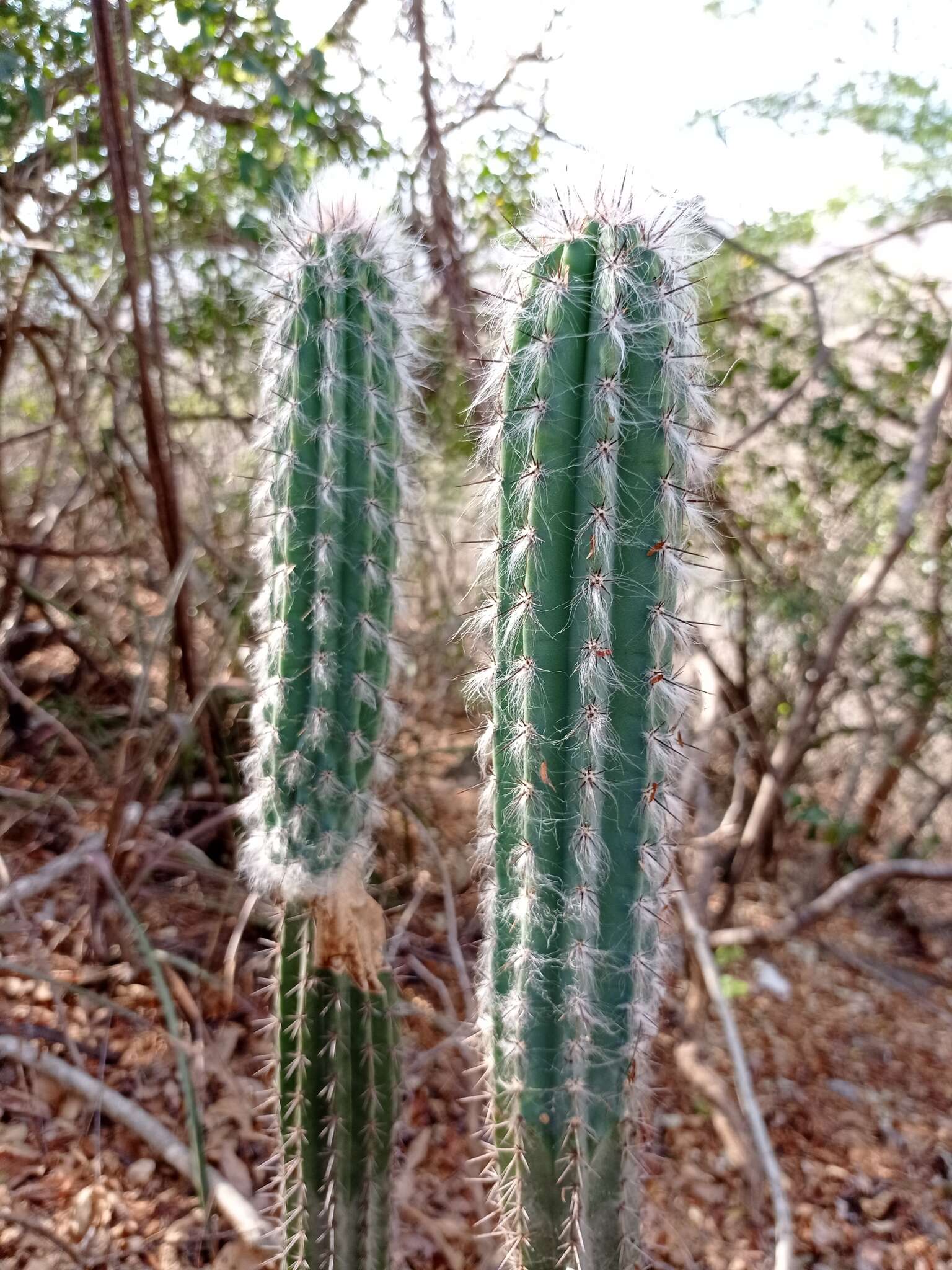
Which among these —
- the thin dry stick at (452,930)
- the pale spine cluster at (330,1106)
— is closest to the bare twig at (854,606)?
the thin dry stick at (452,930)

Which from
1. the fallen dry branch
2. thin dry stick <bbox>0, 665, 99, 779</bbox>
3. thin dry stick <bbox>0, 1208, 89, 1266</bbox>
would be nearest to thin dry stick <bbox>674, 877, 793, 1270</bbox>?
the fallen dry branch

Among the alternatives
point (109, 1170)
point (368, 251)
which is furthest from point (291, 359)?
point (109, 1170)

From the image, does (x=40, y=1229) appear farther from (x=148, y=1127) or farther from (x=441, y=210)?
(x=441, y=210)

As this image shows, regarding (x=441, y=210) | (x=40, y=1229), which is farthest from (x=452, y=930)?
(x=441, y=210)

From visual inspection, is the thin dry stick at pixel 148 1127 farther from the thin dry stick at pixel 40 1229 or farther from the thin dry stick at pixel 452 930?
the thin dry stick at pixel 452 930

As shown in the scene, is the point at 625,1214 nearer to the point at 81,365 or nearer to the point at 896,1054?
the point at 896,1054
